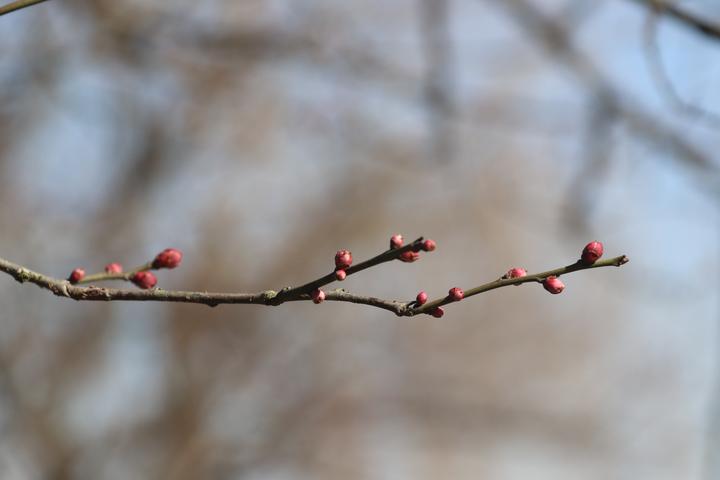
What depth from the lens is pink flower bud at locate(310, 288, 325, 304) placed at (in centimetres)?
131

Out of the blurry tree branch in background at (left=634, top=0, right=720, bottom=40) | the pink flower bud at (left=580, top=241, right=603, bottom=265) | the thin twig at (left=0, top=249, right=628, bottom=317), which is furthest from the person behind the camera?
the blurry tree branch in background at (left=634, top=0, right=720, bottom=40)

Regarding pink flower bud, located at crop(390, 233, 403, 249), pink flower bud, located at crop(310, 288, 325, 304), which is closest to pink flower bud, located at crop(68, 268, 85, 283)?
pink flower bud, located at crop(310, 288, 325, 304)

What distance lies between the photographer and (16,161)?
7676 mm

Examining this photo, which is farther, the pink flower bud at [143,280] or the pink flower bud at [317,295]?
the pink flower bud at [143,280]

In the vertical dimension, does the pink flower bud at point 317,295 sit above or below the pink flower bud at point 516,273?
below

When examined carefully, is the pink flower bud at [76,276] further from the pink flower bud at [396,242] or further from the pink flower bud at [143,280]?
the pink flower bud at [396,242]

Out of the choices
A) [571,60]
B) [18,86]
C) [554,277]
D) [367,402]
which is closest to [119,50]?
[18,86]

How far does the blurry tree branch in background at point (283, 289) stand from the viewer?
1260mm

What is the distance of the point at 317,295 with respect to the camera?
4.33ft

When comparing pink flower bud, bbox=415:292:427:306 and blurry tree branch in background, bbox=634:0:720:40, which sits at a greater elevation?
blurry tree branch in background, bbox=634:0:720:40

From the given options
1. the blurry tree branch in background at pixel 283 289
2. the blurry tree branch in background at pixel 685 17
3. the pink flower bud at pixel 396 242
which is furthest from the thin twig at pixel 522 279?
the blurry tree branch in background at pixel 685 17

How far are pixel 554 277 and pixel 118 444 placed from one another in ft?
24.8

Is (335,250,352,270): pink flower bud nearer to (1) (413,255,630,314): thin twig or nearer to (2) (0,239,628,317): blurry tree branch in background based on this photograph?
(2) (0,239,628,317): blurry tree branch in background

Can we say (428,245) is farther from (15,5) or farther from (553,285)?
(15,5)
